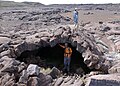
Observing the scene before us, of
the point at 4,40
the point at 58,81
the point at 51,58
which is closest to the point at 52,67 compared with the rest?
the point at 51,58

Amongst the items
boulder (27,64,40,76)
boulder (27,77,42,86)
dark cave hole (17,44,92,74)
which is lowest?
dark cave hole (17,44,92,74)

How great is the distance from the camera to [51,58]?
963 inches

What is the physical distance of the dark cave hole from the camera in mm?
22688

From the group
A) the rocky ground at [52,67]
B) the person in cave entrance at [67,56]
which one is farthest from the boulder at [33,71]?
the person in cave entrance at [67,56]

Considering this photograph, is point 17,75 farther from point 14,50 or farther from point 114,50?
point 114,50

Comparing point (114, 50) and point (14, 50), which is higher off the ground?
point (14, 50)

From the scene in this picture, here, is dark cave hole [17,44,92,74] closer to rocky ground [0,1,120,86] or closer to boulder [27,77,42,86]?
rocky ground [0,1,120,86]

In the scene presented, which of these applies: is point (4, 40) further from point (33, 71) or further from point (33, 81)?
point (33, 81)

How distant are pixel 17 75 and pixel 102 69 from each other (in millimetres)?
6250

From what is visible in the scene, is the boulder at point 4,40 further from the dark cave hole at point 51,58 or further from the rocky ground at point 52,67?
the dark cave hole at point 51,58

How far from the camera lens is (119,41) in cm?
3366

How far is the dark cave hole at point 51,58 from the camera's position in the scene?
2269 centimetres

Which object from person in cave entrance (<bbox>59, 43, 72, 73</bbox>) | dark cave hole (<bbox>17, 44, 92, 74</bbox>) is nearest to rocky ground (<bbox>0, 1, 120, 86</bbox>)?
dark cave hole (<bbox>17, 44, 92, 74</bbox>)

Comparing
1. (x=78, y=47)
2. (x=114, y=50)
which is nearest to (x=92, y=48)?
(x=78, y=47)
